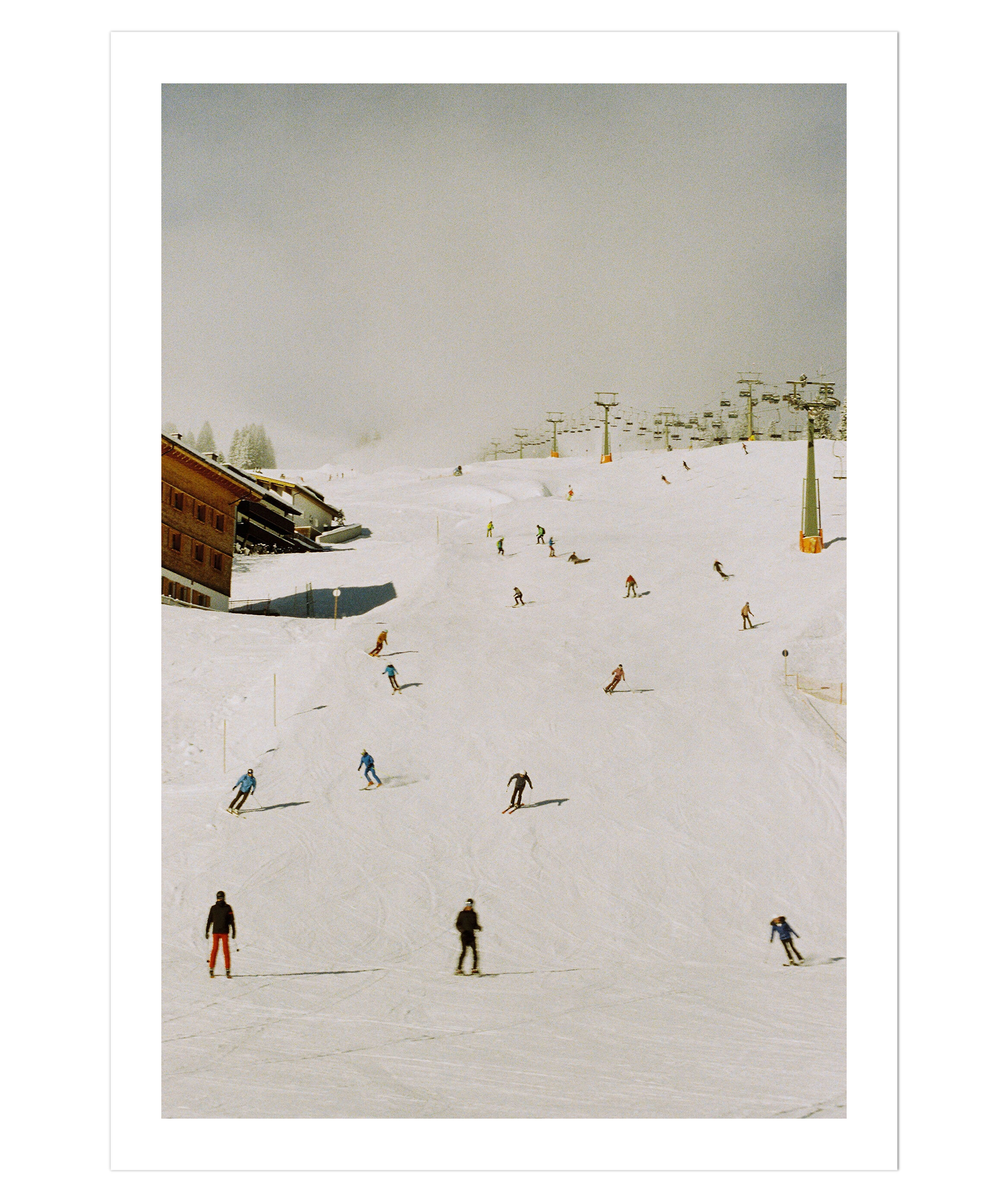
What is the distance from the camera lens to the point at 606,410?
142ft

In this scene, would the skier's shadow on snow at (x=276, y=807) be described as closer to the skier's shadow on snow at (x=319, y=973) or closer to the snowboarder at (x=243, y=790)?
the snowboarder at (x=243, y=790)

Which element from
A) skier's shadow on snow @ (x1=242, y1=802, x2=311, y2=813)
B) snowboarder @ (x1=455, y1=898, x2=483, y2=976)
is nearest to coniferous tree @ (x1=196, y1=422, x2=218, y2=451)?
skier's shadow on snow @ (x1=242, y1=802, x2=311, y2=813)

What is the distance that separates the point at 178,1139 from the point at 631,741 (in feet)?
35.4

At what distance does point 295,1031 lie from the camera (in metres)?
12.2

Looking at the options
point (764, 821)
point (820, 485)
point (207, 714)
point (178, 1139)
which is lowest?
point (178, 1139)

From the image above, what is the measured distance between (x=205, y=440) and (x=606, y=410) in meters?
17.6

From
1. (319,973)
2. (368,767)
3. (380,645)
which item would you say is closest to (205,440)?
(380,645)

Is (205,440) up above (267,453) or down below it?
below

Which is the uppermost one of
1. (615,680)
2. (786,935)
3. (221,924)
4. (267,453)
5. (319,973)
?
(267,453)

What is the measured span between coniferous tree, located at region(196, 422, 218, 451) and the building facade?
315 cm

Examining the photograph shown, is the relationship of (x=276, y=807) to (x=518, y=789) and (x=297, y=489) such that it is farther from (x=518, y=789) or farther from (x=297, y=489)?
(x=297, y=489)

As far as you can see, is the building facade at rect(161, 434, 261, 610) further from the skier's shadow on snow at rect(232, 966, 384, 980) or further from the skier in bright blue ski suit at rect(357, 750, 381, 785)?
the skier's shadow on snow at rect(232, 966, 384, 980)
